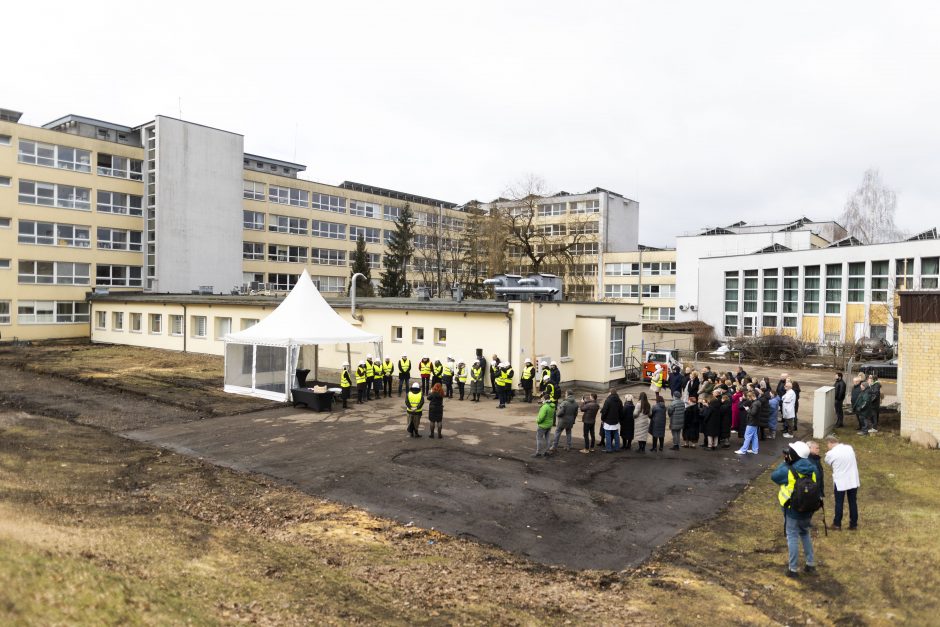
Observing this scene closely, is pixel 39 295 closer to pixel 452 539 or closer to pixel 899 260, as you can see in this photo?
pixel 452 539

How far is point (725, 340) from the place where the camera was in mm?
48469

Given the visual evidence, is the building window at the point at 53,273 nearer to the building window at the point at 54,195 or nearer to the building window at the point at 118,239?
the building window at the point at 118,239

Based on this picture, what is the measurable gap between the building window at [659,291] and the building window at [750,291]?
1302 cm

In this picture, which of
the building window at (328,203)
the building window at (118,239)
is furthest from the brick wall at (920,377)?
the building window at (328,203)

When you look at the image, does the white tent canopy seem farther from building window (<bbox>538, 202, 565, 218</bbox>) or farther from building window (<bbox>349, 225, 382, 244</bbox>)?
building window (<bbox>538, 202, 565, 218</bbox>)

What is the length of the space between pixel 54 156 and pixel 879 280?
54728 mm

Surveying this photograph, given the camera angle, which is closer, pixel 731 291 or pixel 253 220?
pixel 731 291

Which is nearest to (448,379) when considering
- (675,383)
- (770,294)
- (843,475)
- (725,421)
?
(675,383)

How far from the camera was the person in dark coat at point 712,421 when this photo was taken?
50.1 ft

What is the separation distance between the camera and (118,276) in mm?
44750

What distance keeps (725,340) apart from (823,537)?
4144 cm

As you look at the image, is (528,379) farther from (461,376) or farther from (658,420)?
(658,420)

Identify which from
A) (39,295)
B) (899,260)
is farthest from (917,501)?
(39,295)

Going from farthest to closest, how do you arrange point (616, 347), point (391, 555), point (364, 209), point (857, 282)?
1. point (364, 209)
2. point (857, 282)
3. point (616, 347)
4. point (391, 555)
